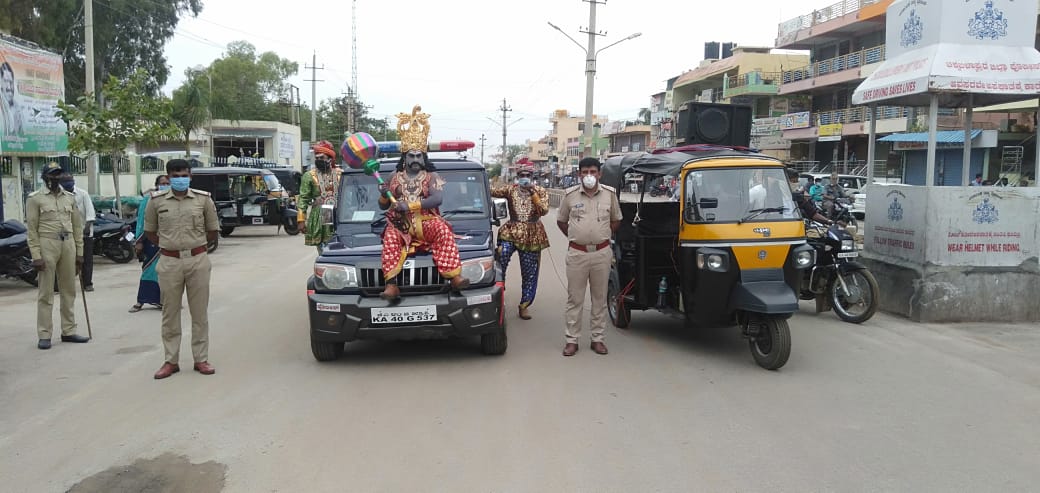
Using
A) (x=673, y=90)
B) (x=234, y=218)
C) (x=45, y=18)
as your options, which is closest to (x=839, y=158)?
(x=673, y=90)

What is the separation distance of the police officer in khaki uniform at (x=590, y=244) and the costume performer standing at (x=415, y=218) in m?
1.21

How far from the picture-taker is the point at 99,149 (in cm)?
1755

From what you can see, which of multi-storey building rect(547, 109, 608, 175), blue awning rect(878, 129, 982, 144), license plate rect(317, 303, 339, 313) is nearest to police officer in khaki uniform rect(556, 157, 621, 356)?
license plate rect(317, 303, 339, 313)

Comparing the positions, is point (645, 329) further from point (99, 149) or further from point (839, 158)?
point (839, 158)

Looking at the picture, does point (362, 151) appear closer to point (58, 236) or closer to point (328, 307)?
point (328, 307)

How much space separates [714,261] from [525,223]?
9.11 ft

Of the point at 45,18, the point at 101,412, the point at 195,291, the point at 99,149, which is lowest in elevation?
the point at 101,412

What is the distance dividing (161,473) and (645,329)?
5.56 meters

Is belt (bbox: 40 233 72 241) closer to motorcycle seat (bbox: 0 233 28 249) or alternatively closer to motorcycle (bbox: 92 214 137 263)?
motorcycle seat (bbox: 0 233 28 249)

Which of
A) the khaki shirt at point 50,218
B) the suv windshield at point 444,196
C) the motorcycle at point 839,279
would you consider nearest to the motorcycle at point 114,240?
the khaki shirt at point 50,218

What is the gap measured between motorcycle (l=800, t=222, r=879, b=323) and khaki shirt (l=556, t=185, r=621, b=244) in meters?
2.91

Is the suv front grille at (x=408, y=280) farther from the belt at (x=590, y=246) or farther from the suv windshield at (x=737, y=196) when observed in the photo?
the suv windshield at (x=737, y=196)

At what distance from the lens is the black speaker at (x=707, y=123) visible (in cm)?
1003

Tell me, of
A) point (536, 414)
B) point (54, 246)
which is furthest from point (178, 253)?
point (536, 414)
